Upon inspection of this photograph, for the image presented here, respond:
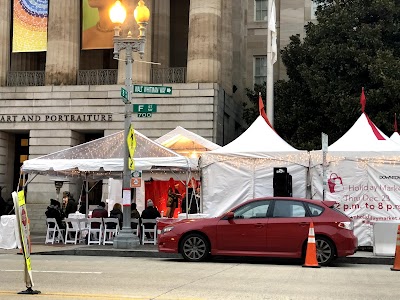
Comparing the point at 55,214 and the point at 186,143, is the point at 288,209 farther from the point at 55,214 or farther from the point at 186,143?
the point at 186,143

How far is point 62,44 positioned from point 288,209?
19667 millimetres

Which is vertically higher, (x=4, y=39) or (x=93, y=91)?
(x=4, y=39)

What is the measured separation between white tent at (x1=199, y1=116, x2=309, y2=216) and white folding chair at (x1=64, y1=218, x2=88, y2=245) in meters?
4.13

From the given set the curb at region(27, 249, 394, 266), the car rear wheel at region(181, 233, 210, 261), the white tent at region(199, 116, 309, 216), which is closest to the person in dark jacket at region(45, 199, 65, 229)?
the curb at region(27, 249, 394, 266)

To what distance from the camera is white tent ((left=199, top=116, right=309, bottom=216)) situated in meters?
18.5

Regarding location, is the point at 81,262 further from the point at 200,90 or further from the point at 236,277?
the point at 200,90

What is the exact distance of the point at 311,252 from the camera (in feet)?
44.9

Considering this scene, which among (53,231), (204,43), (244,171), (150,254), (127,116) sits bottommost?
(150,254)

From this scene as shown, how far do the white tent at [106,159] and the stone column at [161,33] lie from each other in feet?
45.4

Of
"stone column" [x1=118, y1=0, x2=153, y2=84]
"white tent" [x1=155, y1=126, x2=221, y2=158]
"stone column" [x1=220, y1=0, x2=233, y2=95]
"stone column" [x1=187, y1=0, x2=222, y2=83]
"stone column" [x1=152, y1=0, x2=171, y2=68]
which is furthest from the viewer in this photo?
"stone column" [x1=152, y1=0, x2=171, y2=68]

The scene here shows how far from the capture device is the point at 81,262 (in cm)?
1422

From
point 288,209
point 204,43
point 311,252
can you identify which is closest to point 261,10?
point 204,43

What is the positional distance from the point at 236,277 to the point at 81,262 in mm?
4440

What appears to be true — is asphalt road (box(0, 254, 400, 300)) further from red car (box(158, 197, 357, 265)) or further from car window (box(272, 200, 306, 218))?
car window (box(272, 200, 306, 218))
